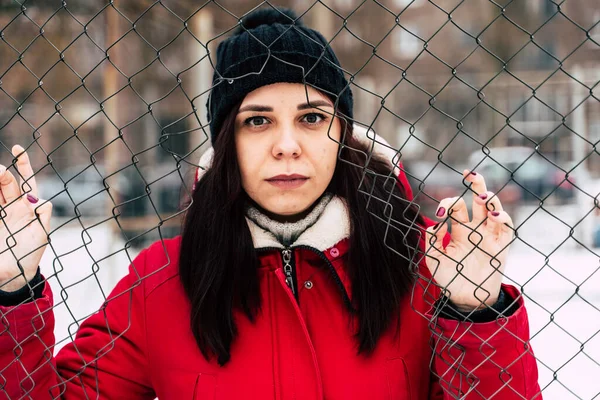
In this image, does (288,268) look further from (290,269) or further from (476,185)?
(476,185)

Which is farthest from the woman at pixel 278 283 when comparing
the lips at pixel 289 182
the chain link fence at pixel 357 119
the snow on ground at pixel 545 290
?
the snow on ground at pixel 545 290

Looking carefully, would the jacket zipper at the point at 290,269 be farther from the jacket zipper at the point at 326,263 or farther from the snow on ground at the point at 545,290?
the snow on ground at the point at 545,290

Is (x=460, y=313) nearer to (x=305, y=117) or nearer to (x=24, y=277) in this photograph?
(x=305, y=117)

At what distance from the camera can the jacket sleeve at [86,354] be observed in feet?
5.86

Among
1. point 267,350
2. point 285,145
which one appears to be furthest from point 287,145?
point 267,350

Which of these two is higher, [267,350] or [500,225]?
[500,225]

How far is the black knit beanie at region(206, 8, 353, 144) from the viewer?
1.79 metres

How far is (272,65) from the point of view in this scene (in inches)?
70.6

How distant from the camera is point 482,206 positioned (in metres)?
1.63

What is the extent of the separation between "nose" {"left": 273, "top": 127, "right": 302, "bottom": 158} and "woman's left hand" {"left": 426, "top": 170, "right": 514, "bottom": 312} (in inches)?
16.2

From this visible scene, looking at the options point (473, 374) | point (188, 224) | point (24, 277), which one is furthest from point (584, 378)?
point (24, 277)

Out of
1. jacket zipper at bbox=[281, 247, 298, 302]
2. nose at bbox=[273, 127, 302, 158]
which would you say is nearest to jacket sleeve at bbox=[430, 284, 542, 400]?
jacket zipper at bbox=[281, 247, 298, 302]

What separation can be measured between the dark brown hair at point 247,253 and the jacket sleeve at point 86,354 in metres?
0.20

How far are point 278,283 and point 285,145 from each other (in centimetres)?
41
